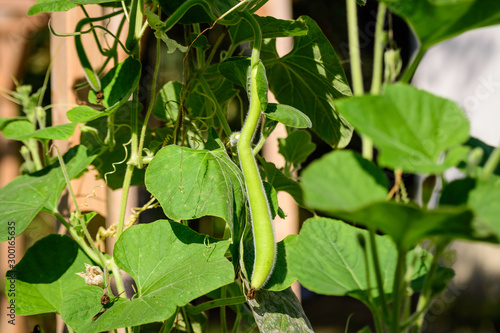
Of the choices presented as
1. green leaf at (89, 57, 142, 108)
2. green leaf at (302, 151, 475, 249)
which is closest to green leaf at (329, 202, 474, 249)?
green leaf at (302, 151, 475, 249)

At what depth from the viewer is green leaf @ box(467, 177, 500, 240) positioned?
23 centimetres

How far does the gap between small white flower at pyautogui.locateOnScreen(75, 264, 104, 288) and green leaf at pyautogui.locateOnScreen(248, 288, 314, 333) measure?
230mm

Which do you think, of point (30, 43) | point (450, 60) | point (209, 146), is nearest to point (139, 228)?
point (209, 146)

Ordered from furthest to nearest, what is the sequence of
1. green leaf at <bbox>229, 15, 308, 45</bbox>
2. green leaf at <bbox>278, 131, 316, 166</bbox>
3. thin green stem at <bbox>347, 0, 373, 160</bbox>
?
green leaf at <bbox>278, 131, 316, 166</bbox>, green leaf at <bbox>229, 15, 308, 45</bbox>, thin green stem at <bbox>347, 0, 373, 160</bbox>

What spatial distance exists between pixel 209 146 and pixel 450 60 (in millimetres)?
1407

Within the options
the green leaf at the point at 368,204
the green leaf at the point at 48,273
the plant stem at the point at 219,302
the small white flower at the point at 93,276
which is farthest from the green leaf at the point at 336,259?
the green leaf at the point at 48,273

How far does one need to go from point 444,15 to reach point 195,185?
32 centimetres

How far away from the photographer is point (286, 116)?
463 millimetres

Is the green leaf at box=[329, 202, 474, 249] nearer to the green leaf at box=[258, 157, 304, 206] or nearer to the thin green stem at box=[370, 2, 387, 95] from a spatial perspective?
the thin green stem at box=[370, 2, 387, 95]

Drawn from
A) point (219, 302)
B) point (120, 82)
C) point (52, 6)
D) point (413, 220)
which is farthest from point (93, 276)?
point (413, 220)

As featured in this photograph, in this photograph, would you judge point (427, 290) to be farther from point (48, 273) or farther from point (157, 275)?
point (48, 273)

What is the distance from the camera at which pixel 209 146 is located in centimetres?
65

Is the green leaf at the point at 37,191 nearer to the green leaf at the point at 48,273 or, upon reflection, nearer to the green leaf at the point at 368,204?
the green leaf at the point at 48,273

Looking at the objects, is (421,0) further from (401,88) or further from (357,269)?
(357,269)
